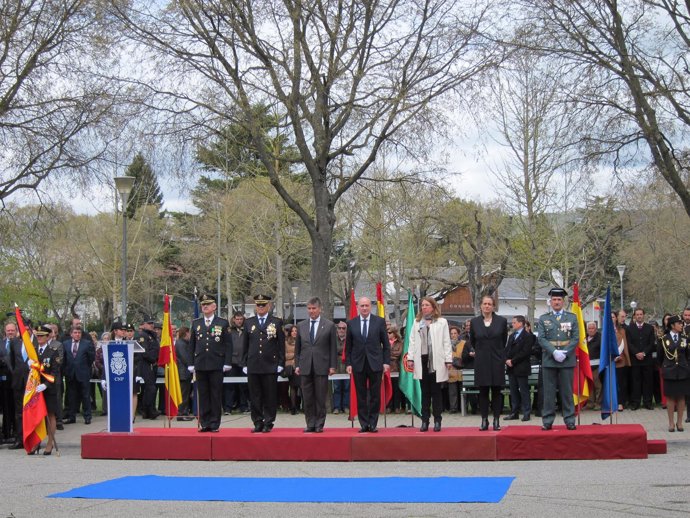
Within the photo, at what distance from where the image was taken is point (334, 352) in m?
14.1

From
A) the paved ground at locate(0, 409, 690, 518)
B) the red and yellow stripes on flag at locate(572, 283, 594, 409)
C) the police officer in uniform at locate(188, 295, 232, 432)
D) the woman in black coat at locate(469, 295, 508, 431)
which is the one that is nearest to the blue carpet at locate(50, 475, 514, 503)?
the paved ground at locate(0, 409, 690, 518)

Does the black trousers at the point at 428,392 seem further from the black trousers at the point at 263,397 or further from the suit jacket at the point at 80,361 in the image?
the suit jacket at the point at 80,361

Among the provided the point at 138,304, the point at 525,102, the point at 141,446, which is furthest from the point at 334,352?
the point at 138,304

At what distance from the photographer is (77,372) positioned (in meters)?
20.0

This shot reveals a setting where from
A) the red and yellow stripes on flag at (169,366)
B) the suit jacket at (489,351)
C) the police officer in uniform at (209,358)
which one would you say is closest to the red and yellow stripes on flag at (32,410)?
the red and yellow stripes on flag at (169,366)

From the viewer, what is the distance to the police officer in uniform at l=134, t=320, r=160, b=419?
785 inches

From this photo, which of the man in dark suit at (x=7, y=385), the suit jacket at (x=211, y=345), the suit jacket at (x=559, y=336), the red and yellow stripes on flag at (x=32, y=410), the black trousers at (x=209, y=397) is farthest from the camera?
the man in dark suit at (x=7, y=385)

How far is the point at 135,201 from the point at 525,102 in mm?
37731

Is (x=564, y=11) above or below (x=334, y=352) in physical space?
above

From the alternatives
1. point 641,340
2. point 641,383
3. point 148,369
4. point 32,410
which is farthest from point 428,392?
point 148,369

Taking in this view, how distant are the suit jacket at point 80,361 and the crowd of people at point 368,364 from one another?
0.02 m

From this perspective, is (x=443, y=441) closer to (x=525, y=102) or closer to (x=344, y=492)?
(x=344, y=492)

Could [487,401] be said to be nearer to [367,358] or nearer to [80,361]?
[367,358]

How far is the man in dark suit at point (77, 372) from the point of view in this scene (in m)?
19.9
